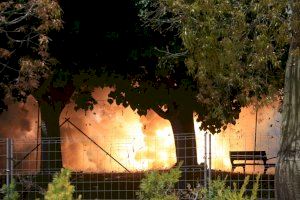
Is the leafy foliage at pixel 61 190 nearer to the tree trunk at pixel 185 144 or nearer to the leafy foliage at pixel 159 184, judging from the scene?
the leafy foliage at pixel 159 184

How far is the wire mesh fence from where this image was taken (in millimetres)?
15805

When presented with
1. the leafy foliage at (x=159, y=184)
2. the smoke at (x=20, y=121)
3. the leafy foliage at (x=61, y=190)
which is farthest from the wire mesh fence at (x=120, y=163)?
the leafy foliage at (x=61, y=190)

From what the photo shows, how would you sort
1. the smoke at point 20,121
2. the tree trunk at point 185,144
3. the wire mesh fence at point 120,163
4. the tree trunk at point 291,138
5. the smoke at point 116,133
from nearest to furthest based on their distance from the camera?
the tree trunk at point 291,138, the wire mesh fence at point 120,163, the tree trunk at point 185,144, the smoke at point 116,133, the smoke at point 20,121

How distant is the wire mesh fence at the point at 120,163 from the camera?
622 inches

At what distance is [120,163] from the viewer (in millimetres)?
20938

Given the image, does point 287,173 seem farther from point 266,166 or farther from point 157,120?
point 157,120

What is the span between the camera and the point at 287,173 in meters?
12.8

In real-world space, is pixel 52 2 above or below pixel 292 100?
above

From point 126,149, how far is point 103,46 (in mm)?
4608

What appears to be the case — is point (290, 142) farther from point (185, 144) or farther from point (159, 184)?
point (185, 144)

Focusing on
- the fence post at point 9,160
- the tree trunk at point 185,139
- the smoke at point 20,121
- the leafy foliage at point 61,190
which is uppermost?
the smoke at point 20,121

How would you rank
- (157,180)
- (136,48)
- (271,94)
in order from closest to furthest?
1. (157,180)
2. (271,94)
3. (136,48)

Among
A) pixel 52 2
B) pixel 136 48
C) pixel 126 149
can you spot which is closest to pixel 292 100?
pixel 52 2

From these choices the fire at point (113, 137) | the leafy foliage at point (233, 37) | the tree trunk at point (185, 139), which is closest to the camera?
the leafy foliage at point (233, 37)
